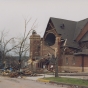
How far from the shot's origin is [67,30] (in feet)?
196

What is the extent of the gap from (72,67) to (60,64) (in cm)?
392

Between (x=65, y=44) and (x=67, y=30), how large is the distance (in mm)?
6486

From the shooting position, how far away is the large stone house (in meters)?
50.1

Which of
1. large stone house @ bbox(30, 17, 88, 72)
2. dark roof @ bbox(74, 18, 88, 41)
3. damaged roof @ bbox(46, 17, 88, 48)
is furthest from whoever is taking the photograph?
damaged roof @ bbox(46, 17, 88, 48)

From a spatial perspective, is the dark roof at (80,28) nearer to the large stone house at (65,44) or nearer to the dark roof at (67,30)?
the large stone house at (65,44)

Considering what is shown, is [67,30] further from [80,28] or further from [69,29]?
[80,28]

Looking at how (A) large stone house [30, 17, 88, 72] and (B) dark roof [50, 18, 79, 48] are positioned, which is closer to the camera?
(A) large stone house [30, 17, 88, 72]

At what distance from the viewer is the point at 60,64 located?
54312mm

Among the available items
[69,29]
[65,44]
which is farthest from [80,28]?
[65,44]

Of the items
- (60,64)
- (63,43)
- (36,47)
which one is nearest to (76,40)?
(63,43)

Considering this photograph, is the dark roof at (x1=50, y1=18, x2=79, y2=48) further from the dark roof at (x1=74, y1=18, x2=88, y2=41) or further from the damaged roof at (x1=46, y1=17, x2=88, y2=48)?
the dark roof at (x1=74, y1=18, x2=88, y2=41)

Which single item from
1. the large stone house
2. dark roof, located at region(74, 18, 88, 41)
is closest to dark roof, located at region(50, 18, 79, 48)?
the large stone house

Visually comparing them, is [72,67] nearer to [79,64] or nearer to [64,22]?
[79,64]

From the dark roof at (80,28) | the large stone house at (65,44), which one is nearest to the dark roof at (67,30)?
the large stone house at (65,44)
